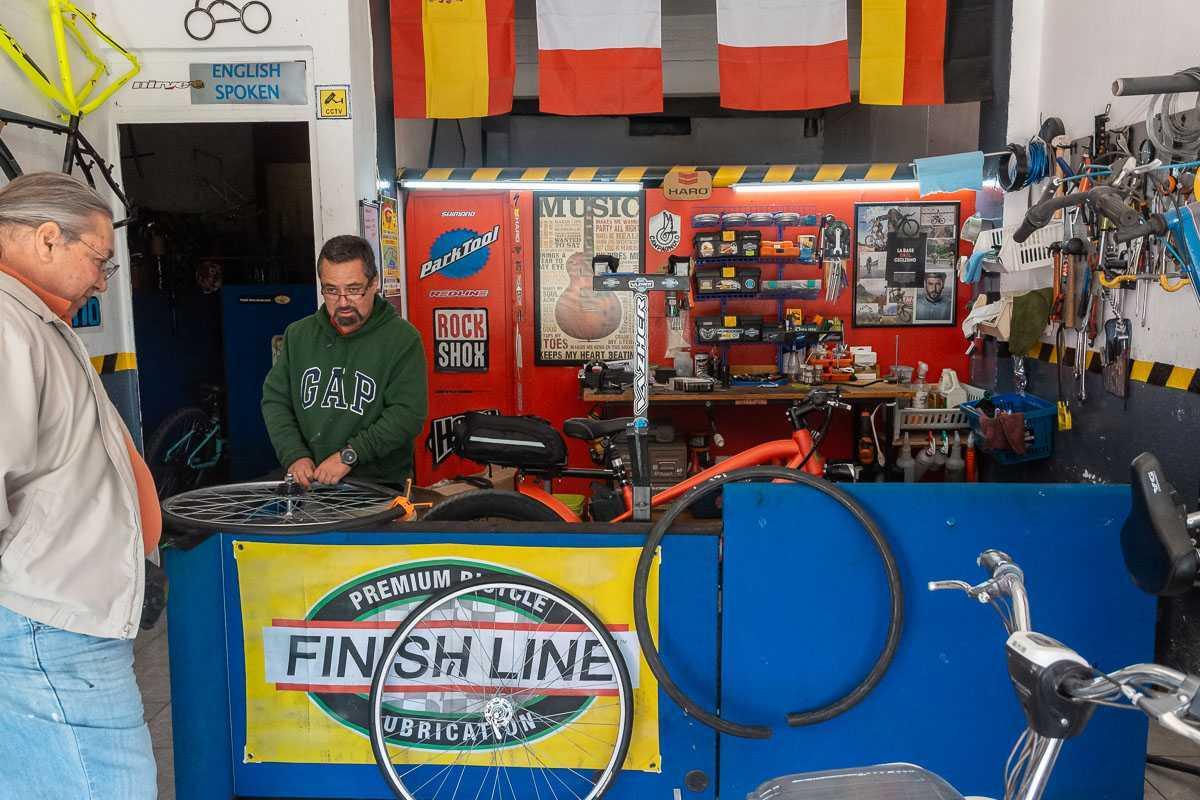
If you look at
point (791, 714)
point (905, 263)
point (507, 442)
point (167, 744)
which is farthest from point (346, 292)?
Answer: point (905, 263)

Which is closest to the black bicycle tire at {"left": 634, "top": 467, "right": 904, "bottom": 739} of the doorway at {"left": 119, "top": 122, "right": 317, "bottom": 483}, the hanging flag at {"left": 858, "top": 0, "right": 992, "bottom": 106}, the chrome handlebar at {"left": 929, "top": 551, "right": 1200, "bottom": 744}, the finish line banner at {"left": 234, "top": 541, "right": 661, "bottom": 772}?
the finish line banner at {"left": 234, "top": 541, "right": 661, "bottom": 772}

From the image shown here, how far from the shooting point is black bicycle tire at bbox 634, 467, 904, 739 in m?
2.40

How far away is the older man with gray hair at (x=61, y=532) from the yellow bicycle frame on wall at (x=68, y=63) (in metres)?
2.51

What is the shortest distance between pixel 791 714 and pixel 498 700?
32.8 inches

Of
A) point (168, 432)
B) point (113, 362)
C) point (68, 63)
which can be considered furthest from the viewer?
point (168, 432)

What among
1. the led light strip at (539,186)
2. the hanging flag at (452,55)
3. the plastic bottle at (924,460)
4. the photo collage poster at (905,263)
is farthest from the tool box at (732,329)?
the hanging flag at (452,55)

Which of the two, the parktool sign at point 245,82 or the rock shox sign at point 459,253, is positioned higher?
the parktool sign at point 245,82

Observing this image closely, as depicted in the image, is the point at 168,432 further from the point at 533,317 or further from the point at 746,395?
the point at 746,395

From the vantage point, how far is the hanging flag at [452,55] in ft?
16.6

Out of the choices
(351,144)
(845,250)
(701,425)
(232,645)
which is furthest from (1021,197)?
(232,645)

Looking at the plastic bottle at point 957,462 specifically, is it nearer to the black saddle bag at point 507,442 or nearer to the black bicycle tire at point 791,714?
the black saddle bag at point 507,442

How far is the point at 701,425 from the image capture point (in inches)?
254

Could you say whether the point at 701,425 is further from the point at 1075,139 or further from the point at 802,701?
the point at 802,701

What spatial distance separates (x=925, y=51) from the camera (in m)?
5.10
